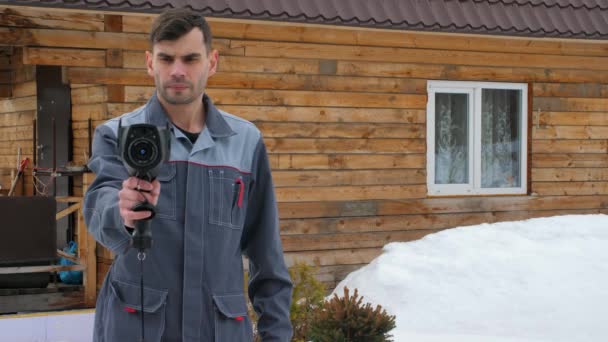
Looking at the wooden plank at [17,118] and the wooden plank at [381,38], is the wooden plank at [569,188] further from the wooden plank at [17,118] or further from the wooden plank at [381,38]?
the wooden plank at [17,118]

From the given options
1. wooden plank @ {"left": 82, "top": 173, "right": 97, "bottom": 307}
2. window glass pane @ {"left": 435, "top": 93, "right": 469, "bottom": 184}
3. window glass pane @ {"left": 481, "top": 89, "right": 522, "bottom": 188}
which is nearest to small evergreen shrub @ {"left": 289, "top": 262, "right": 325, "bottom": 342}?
wooden plank @ {"left": 82, "top": 173, "right": 97, "bottom": 307}

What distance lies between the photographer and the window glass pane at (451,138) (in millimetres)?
10281

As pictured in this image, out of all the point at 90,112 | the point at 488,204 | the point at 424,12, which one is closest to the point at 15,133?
the point at 90,112

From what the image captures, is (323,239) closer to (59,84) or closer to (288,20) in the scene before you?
(288,20)

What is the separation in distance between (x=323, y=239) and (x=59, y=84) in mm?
3259

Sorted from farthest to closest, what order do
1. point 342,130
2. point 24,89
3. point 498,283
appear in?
point 24,89 → point 342,130 → point 498,283

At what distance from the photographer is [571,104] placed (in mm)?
10742

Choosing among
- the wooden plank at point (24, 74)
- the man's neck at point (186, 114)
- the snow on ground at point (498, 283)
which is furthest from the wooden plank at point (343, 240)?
the man's neck at point (186, 114)

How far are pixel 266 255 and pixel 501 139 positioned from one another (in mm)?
8031

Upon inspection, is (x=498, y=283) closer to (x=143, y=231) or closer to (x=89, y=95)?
(x=89, y=95)

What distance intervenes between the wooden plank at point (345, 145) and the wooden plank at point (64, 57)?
1784 millimetres

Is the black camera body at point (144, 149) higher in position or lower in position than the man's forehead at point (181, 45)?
lower

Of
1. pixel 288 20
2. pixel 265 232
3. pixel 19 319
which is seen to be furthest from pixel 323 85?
pixel 265 232

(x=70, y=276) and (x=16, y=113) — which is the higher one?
(x=16, y=113)
